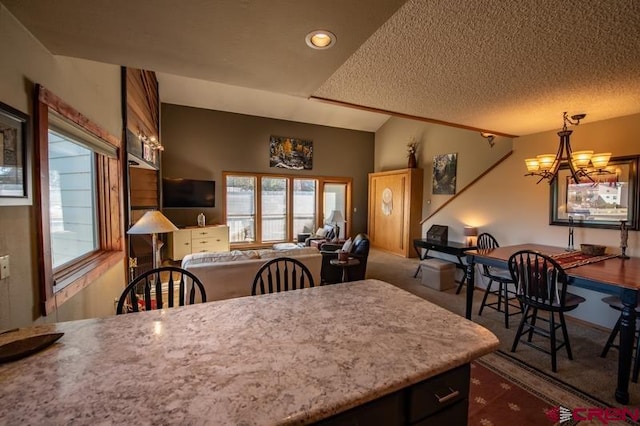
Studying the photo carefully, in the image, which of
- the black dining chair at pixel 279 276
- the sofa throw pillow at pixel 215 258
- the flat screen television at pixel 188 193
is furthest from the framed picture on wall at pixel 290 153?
the black dining chair at pixel 279 276

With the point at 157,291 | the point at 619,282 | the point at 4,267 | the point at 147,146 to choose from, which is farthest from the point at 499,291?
the point at 147,146

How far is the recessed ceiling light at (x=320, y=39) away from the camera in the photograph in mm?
1403

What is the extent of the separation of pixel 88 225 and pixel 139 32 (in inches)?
83.4

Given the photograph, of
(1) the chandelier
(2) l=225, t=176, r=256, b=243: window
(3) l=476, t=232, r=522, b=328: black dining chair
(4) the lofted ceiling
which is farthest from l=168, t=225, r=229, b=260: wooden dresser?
(1) the chandelier

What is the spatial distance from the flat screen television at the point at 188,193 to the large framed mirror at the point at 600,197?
241 inches

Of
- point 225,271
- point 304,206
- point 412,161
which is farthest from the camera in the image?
point 304,206

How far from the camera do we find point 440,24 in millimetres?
1519

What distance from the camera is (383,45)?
5.76 feet

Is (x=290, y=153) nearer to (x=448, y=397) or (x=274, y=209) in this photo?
(x=274, y=209)

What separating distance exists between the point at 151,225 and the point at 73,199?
631mm

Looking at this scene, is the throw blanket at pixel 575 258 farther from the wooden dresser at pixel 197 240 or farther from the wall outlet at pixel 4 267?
the wooden dresser at pixel 197 240

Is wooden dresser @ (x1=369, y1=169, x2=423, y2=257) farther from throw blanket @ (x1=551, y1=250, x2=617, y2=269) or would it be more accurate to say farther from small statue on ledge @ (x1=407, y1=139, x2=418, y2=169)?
throw blanket @ (x1=551, y1=250, x2=617, y2=269)

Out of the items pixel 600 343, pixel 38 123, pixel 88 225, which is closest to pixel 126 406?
pixel 38 123

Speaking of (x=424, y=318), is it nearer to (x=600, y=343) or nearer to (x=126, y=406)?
(x=126, y=406)
